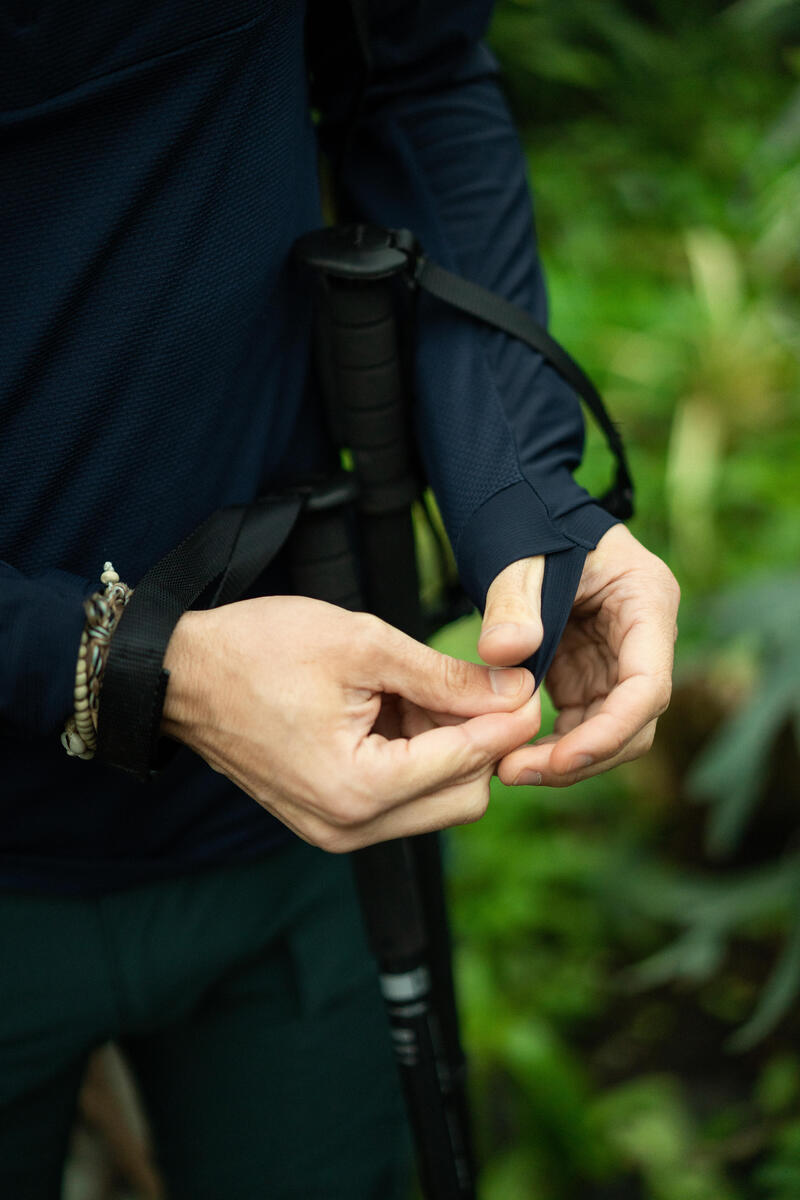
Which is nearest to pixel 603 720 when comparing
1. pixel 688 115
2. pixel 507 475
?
pixel 507 475

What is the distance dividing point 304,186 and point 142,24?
0.61 feet

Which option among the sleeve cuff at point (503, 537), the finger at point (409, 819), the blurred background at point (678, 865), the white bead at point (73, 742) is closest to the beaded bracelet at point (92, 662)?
the white bead at point (73, 742)

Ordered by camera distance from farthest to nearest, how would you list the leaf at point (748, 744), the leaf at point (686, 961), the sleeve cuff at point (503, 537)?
1. the leaf at point (686, 961)
2. the leaf at point (748, 744)
3. the sleeve cuff at point (503, 537)

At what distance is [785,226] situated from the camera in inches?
128

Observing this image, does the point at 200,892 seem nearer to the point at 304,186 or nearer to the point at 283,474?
the point at 283,474

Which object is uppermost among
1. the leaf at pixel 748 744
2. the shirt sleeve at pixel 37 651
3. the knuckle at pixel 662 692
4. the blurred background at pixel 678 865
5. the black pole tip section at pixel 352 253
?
the black pole tip section at pixel 352 253

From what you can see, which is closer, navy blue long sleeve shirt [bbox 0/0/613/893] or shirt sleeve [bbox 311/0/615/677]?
navy blue long sleeve shirt [bbox 0/0/613/893]

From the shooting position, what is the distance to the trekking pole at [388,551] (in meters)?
0.74

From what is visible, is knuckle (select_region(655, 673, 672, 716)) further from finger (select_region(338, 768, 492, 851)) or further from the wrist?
the wrist

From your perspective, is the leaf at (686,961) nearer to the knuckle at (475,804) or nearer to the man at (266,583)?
the man at (266,583)

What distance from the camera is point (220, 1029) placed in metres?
Result: 0.87

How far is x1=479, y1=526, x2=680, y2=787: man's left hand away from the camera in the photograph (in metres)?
0.63

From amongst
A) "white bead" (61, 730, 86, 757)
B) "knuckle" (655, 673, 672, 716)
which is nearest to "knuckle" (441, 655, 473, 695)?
"knuckle" (655, 673, 672, 716)

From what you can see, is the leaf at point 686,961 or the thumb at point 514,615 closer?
the thumb at point 514,615
